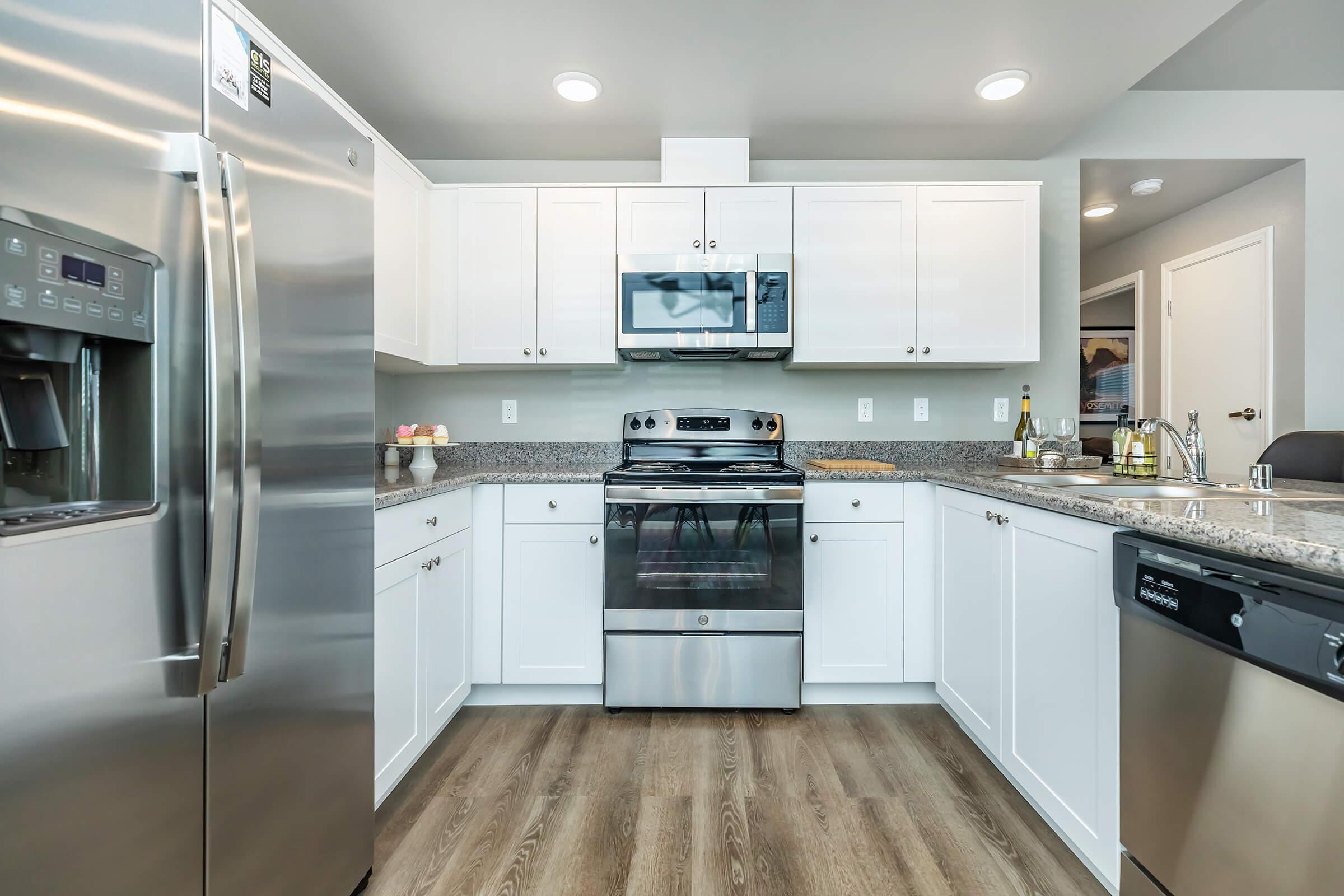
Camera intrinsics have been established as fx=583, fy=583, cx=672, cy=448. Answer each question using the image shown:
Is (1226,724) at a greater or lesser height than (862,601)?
greater

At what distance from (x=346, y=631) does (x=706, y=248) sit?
6.31 feet

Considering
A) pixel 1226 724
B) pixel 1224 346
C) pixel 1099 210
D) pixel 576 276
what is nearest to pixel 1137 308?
pixel 1224 346

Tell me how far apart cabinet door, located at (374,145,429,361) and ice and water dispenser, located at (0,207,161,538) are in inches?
46.4

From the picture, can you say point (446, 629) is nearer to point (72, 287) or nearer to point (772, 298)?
point (72, 287)

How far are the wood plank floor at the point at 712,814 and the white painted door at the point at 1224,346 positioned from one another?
7.91ft

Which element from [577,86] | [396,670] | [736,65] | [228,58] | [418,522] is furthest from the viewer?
[577,86]

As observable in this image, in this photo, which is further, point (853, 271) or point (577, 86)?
point (853, 271)

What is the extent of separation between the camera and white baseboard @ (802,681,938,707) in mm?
2279

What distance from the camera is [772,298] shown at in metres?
2.42

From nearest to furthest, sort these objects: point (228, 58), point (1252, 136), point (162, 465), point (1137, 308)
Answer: point (162, 465), point (228, 58), point (1252, 136), point (1137, 308)

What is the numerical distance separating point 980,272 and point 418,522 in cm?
237

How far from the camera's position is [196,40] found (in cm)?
85

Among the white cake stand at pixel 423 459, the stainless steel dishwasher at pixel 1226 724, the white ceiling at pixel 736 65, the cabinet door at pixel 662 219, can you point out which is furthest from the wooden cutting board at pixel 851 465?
the white cake stand at pixel 423 459

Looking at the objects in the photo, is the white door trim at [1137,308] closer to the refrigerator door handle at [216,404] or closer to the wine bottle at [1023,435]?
the wine bottle at [1023,435]
